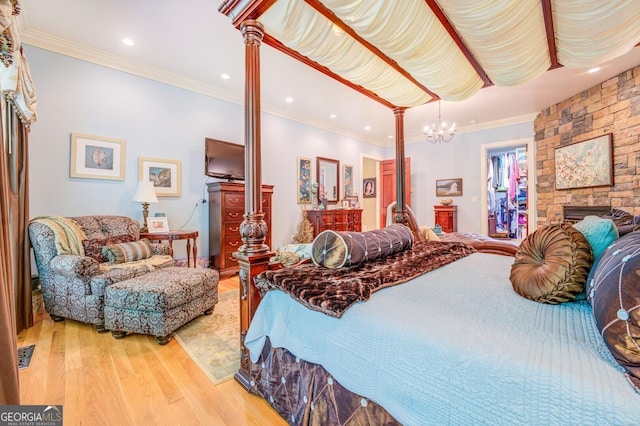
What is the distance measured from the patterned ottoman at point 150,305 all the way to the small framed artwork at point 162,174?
1701 millimetres

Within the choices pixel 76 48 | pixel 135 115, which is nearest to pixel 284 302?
pixel 135 115

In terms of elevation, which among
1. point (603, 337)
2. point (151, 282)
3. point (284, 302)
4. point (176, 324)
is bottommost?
point (176, 324)

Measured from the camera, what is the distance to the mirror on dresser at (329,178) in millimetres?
5812

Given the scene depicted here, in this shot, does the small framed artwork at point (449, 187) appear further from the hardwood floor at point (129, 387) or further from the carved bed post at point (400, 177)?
the hardwood floor at point (129, 387)

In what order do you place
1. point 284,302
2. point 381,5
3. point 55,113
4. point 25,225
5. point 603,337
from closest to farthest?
point 603,337, point 284,302, point 381,5, point 25,225, point 55,113

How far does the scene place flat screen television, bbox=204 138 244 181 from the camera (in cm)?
398

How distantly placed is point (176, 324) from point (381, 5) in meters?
2.62

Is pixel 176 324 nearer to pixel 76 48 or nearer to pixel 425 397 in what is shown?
pixel 425 397

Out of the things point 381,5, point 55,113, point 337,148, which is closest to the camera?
point 381,5

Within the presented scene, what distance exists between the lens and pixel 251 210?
159 centimetres

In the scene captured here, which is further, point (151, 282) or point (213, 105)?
point (213, 105)

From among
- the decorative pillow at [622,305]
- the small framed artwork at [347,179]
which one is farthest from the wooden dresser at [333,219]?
the decorative pillow at [622,305]

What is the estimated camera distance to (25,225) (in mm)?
2398

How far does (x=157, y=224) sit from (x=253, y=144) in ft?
8.24
